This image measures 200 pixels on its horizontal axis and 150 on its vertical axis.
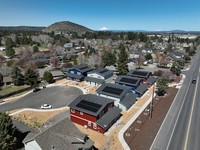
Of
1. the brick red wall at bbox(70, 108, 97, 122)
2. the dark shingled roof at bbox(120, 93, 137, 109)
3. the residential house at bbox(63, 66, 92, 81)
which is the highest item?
the residential house at bbox(63, 66, 92, 81)

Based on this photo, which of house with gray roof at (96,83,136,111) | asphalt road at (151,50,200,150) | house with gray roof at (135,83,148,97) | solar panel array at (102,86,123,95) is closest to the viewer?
asphalt road at (151,50,200,150)

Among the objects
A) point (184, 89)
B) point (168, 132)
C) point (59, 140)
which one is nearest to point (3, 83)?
point (59, 140)

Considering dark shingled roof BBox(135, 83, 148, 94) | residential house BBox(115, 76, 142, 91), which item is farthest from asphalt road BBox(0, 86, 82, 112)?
dark shingled roof BBox(135, 83, 148, 94)

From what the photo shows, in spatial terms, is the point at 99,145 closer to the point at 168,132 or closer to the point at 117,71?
the point at 168,132

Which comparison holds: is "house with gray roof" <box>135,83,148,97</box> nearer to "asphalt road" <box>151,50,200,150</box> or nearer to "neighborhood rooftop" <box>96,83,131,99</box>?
"neighborhood rooftop" <box>96,83,131,99</box>

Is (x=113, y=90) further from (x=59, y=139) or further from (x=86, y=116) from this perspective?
(x=59, y=139)

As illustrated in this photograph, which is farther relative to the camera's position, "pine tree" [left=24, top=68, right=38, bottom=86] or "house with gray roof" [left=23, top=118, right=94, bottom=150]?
"pine tree" [left=24, top=68, right=38, bottom=86]

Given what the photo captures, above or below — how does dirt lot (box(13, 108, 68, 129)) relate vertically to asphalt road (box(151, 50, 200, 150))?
above
